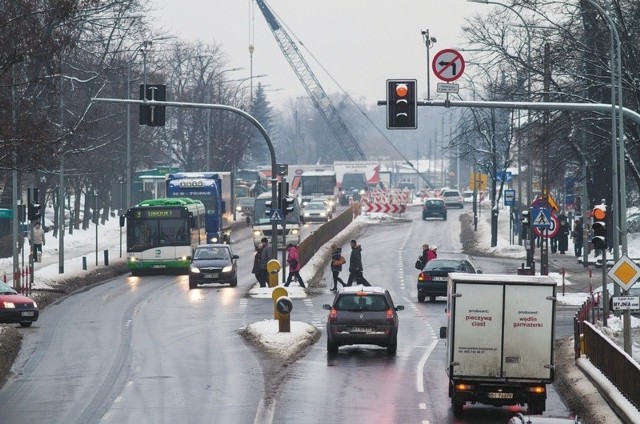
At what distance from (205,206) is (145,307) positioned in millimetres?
25165

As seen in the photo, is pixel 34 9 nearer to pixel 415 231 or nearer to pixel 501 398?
pixel 501 398

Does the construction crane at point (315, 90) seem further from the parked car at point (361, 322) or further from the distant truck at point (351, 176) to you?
the parked car at point (361, 322)

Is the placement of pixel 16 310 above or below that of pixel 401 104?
below

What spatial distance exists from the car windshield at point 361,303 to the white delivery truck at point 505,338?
796 centimetres

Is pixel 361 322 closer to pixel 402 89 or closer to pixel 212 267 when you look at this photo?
pixel 402 89

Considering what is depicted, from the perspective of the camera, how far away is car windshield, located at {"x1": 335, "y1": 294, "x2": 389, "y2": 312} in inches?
1196

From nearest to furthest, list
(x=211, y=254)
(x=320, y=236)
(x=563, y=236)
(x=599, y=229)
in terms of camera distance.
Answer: (x=599, y=229) → (x=211, y=254) → (x=563, y=236) → (x=320, y=236)

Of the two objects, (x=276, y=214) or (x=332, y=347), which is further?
(x=276, y=214)

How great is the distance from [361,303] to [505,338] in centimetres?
840

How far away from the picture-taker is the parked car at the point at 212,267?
50.1 metres

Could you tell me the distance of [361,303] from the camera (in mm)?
30500

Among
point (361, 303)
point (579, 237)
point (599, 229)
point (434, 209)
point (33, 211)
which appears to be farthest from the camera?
point (434, 209)

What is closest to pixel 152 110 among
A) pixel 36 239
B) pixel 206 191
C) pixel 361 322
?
pixel 361 322

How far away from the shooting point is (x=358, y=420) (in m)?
21.8
